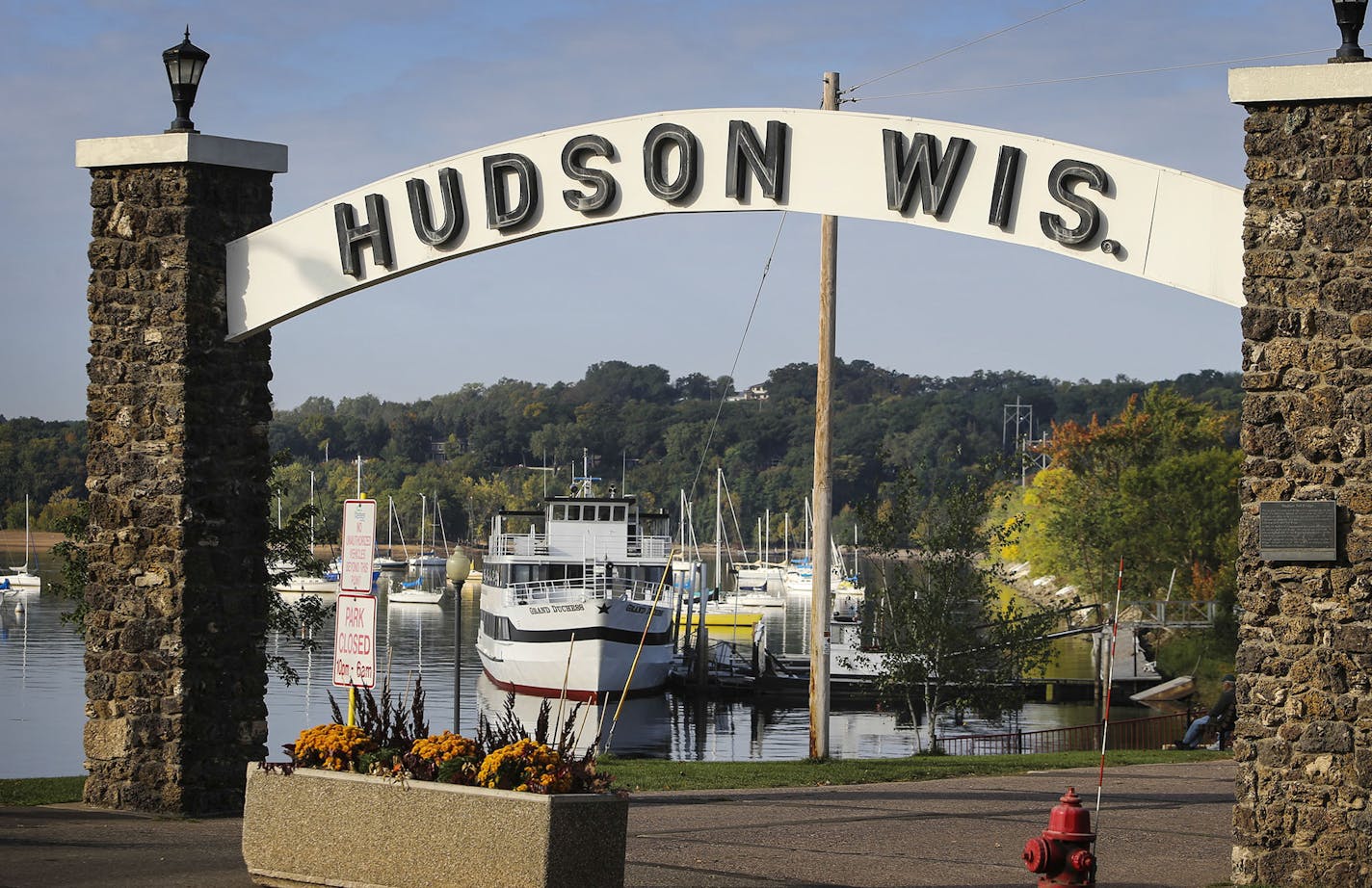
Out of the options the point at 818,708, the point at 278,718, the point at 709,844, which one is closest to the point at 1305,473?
the point at 709,844

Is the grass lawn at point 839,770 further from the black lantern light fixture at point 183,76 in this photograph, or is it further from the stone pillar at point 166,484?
the black lantern light fixture at point 183,76

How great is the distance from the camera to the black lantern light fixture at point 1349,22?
10203mm

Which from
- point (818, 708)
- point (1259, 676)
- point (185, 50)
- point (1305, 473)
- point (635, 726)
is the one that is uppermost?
point (185, 50)

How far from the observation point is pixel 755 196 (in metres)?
12.2

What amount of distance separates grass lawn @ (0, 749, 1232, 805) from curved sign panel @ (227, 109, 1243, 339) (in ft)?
15.8

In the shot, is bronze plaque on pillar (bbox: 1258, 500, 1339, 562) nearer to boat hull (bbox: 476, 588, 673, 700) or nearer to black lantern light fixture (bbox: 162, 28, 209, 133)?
black lantern light fixture (bbox: 162, 28, 209, 133)

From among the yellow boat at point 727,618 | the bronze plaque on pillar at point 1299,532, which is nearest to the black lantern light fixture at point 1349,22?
the bronze plaque on pillar at point 1299,532

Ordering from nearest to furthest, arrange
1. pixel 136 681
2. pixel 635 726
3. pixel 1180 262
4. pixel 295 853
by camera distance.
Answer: pixel 295 853, pixel 1180 262, pixel 136 681, pixel 635 726

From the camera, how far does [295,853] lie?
31.0 feet

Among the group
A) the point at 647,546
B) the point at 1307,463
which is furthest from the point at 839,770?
the point at 647,546

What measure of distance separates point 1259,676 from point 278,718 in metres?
35.6

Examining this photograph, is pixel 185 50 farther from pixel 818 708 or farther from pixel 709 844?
pixel 818 708

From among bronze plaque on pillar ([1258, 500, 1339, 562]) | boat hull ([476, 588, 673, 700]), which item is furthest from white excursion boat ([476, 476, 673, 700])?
bronze plaque on pillar ([1258, 500, 1339, 562])

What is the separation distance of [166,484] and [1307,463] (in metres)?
8.35
